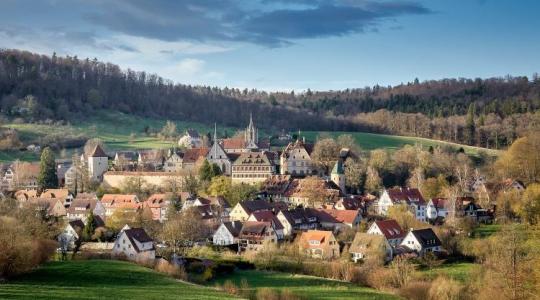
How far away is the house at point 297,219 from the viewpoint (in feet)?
178

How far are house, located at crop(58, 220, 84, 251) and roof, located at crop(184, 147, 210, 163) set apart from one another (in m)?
26.1

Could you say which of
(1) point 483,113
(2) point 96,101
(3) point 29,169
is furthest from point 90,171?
(1) point 483,113

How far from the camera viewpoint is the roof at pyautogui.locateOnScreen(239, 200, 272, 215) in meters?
57.8

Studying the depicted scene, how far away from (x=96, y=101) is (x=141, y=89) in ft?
65.2

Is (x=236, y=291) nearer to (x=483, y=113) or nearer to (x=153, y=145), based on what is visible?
(x=153, y=145)

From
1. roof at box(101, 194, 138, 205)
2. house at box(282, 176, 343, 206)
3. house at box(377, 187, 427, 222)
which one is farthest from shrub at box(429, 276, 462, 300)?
roof at box(101, 194, 138, 205)

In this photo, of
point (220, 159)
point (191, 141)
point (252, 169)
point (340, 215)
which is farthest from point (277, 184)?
point (191, 141)

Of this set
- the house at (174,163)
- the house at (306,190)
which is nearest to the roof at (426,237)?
the house at (306,190)

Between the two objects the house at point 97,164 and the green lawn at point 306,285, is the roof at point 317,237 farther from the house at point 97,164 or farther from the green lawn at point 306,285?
the house at point 97,164

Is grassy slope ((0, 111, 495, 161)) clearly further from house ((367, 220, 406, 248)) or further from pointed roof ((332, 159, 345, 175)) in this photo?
house ((367, 220, 406, 248))

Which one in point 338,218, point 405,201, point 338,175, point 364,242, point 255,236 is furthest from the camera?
point 338,175

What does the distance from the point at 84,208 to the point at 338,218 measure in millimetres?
23560

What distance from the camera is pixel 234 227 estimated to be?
2069 inches

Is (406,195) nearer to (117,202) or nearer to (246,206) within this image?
(246,206)
